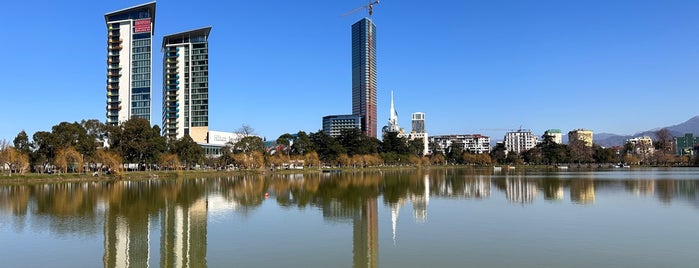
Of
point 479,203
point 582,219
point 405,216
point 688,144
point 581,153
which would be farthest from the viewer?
point 688,144

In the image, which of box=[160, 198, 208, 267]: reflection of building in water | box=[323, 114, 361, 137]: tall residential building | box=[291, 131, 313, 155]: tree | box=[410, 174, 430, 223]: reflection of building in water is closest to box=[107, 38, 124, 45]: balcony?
box=[291, 131, 313, 155]: tree

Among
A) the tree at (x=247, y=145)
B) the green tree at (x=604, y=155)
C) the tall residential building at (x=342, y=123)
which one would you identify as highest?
the tall residential building at (x=342, y=123)

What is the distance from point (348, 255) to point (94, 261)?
6394mm

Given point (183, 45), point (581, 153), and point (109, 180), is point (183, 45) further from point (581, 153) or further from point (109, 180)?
point (581, 153)

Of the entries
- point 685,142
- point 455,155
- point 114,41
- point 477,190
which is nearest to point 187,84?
point 114,41

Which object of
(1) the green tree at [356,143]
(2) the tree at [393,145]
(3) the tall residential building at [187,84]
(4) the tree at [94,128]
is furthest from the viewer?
(2) the tree at [393,145]

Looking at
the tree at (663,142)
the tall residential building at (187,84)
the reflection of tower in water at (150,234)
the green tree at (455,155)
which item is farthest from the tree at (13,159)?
the tree at (663,142)

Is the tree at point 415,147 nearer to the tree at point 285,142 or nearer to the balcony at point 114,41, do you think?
the tree at point 285,142

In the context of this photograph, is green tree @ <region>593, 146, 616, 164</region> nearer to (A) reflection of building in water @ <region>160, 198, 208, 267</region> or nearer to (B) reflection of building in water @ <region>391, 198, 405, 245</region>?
(B) reflection of building in water @ <region>391, 198, 405, 245</region>

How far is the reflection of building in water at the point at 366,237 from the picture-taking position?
1243 cm

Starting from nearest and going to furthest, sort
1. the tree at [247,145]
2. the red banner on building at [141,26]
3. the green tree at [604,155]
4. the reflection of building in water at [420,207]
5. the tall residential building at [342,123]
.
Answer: the reflection of building in water at [420,207] → the tree at [247,145] → the red banner on building at [141,26] → the green tree at [604,155] → the tall residential building at [342,123]

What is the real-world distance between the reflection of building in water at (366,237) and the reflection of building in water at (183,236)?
156 inches

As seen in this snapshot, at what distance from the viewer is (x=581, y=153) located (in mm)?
118438

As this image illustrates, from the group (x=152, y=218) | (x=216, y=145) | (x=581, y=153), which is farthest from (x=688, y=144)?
(x=152, y=218)
